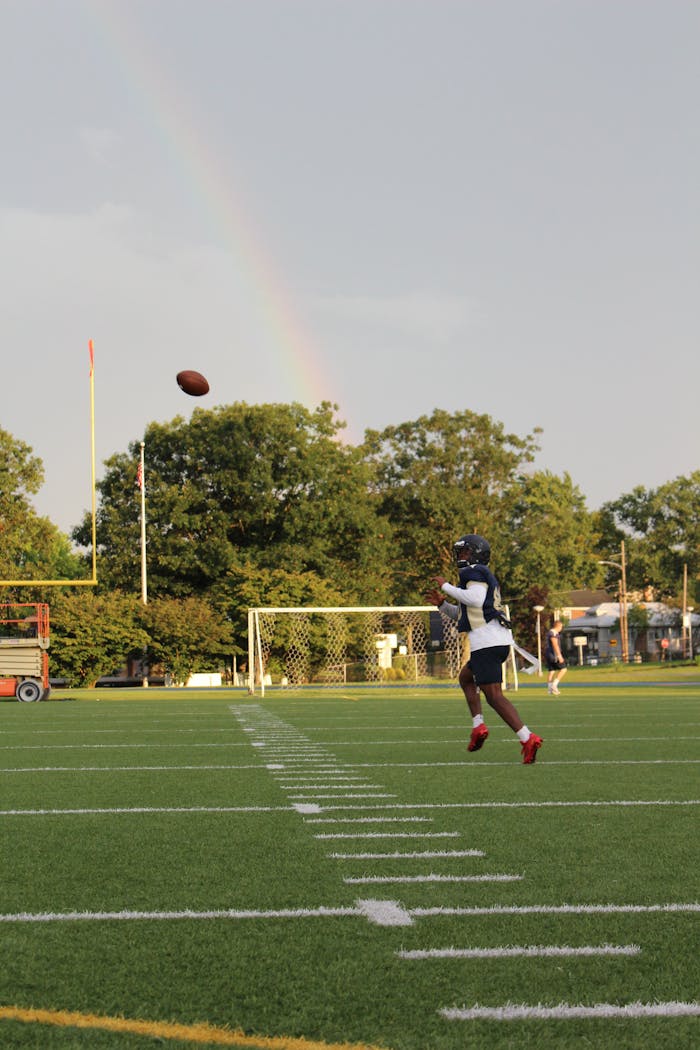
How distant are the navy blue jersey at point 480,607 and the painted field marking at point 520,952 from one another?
217 inches

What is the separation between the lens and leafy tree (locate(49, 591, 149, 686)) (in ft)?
150

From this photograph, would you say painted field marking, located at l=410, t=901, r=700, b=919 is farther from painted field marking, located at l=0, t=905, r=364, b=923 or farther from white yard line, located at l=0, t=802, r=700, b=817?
white yard line, located at l=0, t=802, r=700, b=817

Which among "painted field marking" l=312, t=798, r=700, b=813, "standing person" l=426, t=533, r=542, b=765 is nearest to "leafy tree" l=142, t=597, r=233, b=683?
"standing person" l=426, t=533, r=542, b=765

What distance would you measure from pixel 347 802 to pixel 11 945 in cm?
393

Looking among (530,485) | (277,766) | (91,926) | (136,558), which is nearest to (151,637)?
(136,558)

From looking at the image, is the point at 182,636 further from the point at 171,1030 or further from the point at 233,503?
the point at 171,1030

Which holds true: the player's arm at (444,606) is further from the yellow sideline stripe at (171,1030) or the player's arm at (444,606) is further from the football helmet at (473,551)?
the yellow sideline stripe at (171,1030)

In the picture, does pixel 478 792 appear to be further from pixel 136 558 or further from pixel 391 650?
pixel 136 558

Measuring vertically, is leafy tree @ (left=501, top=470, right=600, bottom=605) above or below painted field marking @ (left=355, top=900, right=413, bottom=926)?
above

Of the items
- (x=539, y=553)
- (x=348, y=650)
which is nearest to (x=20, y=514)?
(x=348, y=650)

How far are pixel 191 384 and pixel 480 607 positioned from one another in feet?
39.9

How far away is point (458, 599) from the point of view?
9250 millimetres

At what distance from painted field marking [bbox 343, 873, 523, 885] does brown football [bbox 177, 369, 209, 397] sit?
1597 cm

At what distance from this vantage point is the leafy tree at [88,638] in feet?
150
